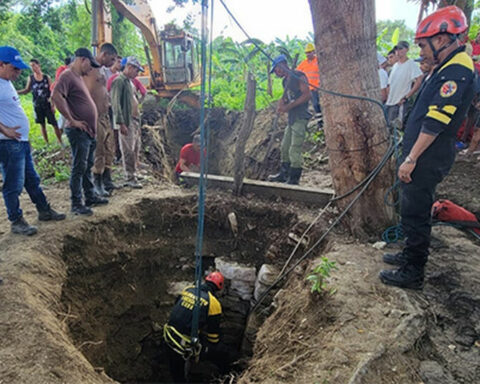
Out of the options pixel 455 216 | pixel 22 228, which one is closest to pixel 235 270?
pixel 22 228

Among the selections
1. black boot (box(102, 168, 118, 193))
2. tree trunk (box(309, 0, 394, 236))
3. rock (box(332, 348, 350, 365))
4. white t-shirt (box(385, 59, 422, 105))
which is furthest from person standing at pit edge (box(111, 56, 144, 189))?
white t-shirt (box(385, 59, 422, 105))

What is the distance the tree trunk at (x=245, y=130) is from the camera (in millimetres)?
4488

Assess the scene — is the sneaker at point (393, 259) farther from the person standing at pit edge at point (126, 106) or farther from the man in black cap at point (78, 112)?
the person standing at pit edge at point (126, 106)

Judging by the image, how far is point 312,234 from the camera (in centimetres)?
378

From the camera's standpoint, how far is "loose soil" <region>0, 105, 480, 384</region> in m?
1.94

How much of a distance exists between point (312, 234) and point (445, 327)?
1.72m

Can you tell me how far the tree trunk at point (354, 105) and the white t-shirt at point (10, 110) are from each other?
313cm

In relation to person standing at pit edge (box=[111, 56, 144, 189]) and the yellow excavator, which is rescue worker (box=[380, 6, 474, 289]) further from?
the yellow excavator

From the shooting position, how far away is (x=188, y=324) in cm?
329

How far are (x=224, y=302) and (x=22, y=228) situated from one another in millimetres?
2755

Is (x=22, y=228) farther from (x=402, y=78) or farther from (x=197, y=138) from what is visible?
(x=402, y=78)

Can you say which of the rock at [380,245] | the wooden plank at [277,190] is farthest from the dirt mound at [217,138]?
the rock at [380,245]

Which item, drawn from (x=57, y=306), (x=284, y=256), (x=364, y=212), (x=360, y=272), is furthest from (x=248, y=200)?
(x=57, y=306)

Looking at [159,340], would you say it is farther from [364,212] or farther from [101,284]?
[364,212]
